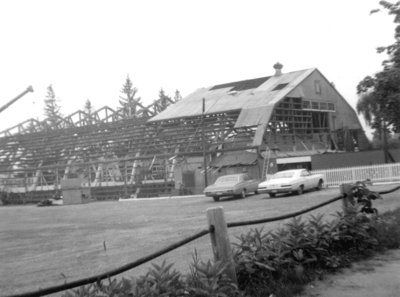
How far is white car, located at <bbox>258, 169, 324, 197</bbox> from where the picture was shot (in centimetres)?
2403

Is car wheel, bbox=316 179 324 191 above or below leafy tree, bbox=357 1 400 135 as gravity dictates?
below

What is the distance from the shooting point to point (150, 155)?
42.6 metres

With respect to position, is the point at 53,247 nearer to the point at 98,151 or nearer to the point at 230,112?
the point at 230,112

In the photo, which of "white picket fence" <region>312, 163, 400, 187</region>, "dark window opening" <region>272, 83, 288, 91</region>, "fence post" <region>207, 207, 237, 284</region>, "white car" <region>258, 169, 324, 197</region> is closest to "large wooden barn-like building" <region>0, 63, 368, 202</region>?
"dark window opening" <region>272, 83, 288, 91</region>

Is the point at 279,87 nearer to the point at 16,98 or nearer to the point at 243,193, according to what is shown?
the point at 243,193

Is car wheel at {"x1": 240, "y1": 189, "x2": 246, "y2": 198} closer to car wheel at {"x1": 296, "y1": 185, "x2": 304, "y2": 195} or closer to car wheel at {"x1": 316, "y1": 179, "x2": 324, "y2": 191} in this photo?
car wheel at {"x1": 296, "y1": 185, "x2": 304, "y2": 195}

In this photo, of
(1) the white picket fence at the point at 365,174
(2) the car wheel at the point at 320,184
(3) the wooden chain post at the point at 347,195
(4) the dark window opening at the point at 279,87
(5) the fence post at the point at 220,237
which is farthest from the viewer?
(4) the dark window opening at the point at 279,87

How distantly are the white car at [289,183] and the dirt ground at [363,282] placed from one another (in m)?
17.9

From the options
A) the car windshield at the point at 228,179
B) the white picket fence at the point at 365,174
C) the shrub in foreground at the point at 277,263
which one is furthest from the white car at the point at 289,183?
the shrub in foreground at the point at 277,263

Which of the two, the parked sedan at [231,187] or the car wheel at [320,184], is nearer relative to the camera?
the parked sedan at [231,187]

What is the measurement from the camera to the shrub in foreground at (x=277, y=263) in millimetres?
4027

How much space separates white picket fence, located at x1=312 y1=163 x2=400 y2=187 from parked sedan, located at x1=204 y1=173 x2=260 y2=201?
5192 millimetres

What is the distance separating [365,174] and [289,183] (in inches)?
289

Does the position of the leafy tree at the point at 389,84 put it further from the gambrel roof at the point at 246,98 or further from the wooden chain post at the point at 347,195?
the gambrel roof at the point at 246,98
